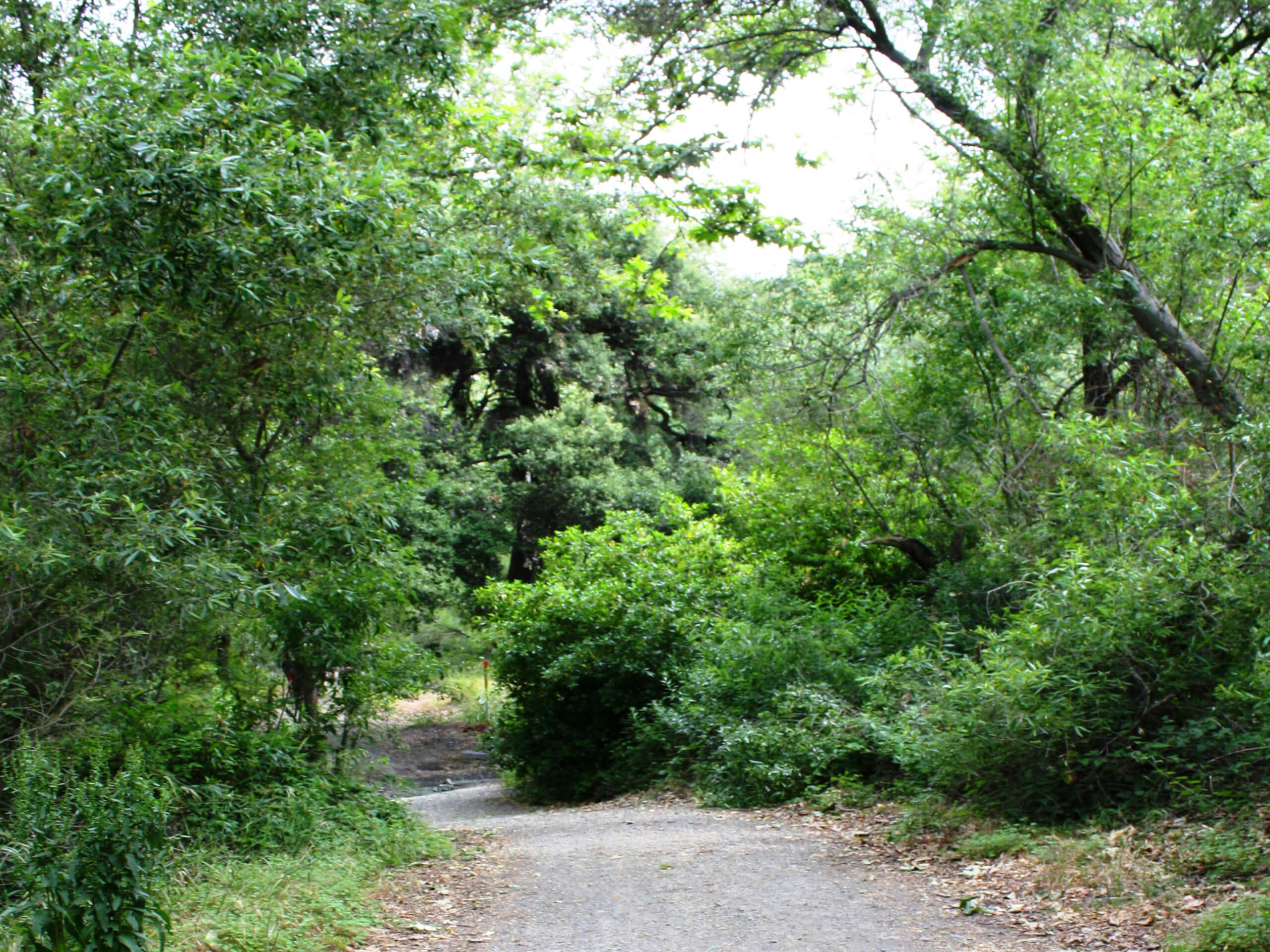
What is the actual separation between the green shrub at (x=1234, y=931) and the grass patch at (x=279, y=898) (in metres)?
3.79

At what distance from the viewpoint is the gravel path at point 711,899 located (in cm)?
500

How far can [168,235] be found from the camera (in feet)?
19.5

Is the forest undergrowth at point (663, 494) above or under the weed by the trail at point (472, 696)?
above

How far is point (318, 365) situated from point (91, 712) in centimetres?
252

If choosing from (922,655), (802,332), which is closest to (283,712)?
(922,655)

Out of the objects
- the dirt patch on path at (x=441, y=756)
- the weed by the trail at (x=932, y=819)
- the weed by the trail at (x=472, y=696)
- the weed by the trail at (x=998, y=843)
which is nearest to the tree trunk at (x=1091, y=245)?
the weed by the trail at (x=932, y=819)

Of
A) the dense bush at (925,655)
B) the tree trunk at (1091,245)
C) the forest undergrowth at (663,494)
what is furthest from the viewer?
→ the tree trunk at (1091,245)

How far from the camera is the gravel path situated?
16.4ft

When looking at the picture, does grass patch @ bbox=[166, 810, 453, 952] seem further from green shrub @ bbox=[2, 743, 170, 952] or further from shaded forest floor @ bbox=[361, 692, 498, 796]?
shaded forest floor @ bbox=[361, 692, 498, 796]

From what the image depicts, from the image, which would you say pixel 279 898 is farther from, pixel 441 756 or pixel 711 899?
pixel 441 756

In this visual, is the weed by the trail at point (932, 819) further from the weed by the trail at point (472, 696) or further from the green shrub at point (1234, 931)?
the weed by the trail at point (472, 696)

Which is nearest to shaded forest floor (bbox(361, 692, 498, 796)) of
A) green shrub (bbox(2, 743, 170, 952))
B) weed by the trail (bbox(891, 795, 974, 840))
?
weed by the trail (bbox(891, 795, 974, 840))

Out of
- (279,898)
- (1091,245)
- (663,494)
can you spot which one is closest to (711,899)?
(279,898)

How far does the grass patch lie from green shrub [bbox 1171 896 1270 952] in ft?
12.5
